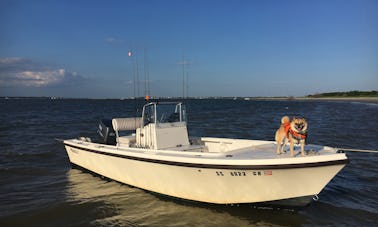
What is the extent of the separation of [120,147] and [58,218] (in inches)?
93.7

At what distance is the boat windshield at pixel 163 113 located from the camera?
8.51 m

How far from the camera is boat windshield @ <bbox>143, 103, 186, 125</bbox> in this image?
8.51m

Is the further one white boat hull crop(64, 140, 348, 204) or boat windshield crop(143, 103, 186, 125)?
boat windshield crop(143, 103, 186, 125)

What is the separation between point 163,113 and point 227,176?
10.1 feet

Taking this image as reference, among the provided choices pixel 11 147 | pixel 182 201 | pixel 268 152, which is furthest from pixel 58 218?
pixel 11 147

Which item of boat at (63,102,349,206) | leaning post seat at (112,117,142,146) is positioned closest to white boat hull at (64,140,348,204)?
boat at (63,102,349,206)

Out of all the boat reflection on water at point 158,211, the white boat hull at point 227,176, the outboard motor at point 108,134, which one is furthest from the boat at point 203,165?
the outboard motor at point 108,134

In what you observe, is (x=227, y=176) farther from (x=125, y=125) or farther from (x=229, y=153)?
(x=125, y=125)

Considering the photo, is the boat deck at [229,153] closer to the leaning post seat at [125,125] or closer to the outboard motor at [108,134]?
the outboard motor at [108,134]

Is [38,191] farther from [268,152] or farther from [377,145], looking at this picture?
[377,145]

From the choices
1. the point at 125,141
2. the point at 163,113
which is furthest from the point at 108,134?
the point at 163,113

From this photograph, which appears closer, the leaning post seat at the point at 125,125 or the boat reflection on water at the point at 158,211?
the boat reflection on water at the point at 158,211

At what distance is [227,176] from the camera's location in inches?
253

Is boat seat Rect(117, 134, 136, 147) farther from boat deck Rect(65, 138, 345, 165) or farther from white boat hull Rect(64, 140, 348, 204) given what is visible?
white boat hull Rect(64, 140, 348, 204)
